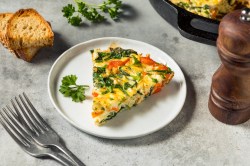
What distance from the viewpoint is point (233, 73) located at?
2.29 metres

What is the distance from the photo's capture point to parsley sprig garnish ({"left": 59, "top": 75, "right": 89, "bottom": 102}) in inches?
102

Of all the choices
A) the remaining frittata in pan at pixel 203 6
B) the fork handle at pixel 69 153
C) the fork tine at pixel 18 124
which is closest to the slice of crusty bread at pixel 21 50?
the fork tine at pixel 18 124

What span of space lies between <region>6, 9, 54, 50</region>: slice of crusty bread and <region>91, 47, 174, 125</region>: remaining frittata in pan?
1.29 ft

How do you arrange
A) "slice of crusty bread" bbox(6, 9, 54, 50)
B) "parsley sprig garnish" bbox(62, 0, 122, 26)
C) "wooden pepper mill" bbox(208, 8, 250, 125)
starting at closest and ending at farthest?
"wooden pepper mill" bbox(208, 8, 250, 125) < "slice of crusty bread" bbox(6, 9, 54, 50) < "parsley sprig garnish" bbox(62, 0, 122, 26)

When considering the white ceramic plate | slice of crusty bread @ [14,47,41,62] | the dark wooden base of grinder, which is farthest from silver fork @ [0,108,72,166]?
the dark wooden base of grinder

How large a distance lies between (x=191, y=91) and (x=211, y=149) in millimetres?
456

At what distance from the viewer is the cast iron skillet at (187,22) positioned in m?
2.57

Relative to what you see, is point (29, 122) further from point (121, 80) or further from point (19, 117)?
point (121, 80)

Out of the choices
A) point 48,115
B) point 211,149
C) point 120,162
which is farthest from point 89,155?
point 211,149

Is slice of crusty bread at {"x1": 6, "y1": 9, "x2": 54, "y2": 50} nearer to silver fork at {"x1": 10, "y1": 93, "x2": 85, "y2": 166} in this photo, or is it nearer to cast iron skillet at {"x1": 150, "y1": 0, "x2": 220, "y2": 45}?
silver fork at {"x1": 10, "y1": 93, "x2": 85, "y2": 166}

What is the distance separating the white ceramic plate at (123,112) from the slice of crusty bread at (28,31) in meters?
0.18

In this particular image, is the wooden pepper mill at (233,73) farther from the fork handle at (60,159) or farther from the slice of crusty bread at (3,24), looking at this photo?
the slice of crusty bread at (3,24)

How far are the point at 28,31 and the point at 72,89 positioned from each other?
21.8 inches

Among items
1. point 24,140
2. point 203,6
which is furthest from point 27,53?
point 203,6
